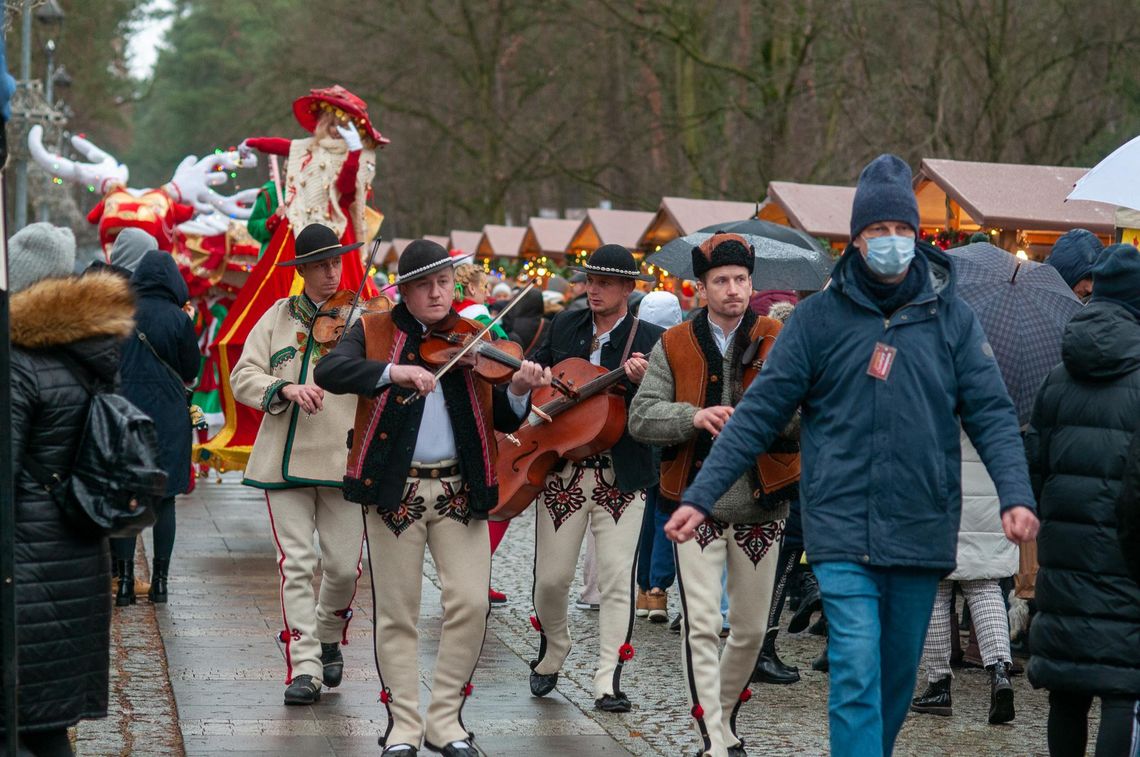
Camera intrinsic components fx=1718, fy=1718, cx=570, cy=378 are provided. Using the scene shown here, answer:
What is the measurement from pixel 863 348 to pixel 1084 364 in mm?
925

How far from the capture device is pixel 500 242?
3186 centimetres

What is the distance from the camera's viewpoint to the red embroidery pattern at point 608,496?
7.33 metres

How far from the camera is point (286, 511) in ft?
24.3

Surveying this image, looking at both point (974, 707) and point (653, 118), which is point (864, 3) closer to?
point (653, 118)

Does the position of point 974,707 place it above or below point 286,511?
below

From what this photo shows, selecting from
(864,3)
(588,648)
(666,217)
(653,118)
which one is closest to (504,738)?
(588,648)

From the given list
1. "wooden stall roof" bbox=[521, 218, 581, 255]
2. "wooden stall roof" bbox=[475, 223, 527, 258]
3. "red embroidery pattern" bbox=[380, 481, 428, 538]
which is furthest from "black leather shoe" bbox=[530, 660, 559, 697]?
"wooden stall roof" bbox=[475, 223, 527, 258]

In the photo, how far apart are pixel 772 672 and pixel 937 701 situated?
0.88 m

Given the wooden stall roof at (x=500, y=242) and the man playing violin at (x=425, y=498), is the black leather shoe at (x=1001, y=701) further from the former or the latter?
the wooden stall roof at (x=500, y=242)

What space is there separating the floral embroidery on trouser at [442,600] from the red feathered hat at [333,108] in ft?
16.6

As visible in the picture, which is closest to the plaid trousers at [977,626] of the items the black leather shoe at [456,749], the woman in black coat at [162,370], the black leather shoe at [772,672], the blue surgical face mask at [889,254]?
the black leather shoe at [772,672]

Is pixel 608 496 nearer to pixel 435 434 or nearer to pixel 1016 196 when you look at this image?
pixel 435 434

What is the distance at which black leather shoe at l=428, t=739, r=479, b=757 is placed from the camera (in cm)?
606

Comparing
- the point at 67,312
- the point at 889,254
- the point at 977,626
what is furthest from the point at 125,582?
the point at 889,254
